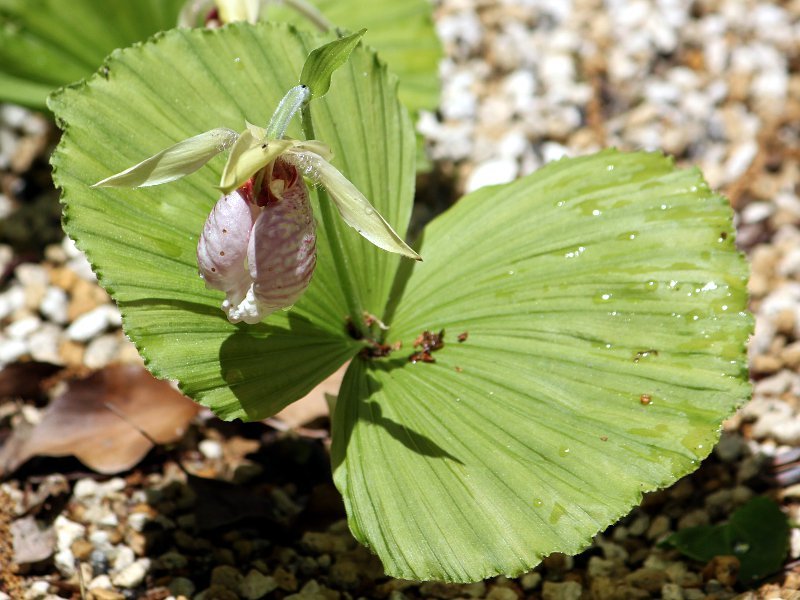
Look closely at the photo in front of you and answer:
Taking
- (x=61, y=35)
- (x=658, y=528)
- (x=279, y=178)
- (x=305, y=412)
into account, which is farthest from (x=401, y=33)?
(x=658, y=528)

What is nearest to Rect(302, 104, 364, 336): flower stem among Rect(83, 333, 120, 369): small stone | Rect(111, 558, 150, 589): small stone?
Rect(111, 558, 150, 589): small stone

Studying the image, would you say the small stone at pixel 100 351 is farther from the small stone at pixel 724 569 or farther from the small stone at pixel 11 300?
the small stone at pixel 724 569

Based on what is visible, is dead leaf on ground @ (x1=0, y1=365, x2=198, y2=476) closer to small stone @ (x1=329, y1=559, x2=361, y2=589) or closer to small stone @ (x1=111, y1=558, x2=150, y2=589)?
small stone @ (x1=111, y1=558, x2=150, y2=589)

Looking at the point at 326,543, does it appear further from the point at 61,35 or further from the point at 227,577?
the point at 61,35

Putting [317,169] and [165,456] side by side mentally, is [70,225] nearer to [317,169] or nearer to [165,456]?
[317,169]

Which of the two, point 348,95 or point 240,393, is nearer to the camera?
point 240,393

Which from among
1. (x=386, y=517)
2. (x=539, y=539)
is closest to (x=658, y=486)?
(x=539, y=539)

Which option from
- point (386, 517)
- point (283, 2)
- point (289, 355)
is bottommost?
point (386, 517)
